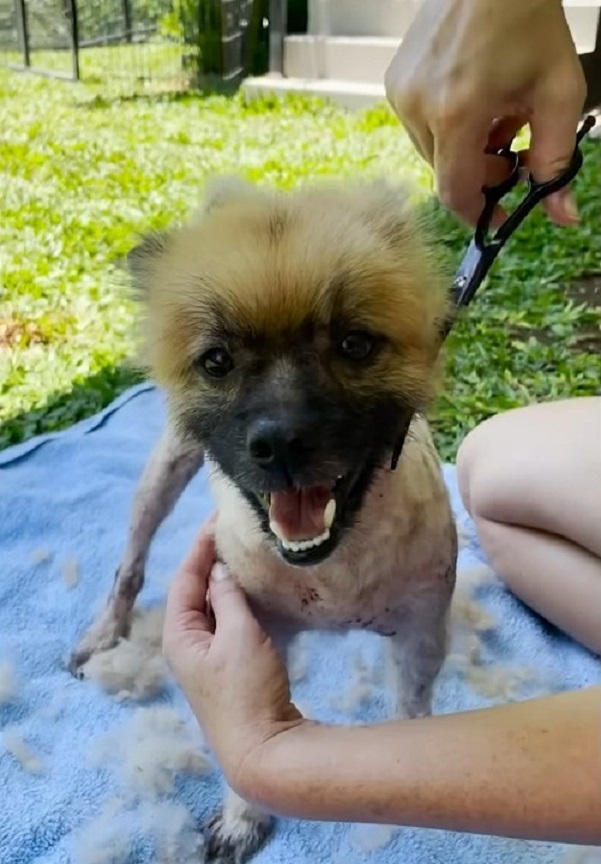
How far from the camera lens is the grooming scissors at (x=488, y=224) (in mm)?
1315

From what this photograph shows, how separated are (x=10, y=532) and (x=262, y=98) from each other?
5.40 meters

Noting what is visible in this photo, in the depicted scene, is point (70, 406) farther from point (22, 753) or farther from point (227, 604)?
point (227, 604)

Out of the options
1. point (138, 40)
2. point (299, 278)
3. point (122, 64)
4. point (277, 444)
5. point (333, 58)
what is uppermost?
point (299, 278)

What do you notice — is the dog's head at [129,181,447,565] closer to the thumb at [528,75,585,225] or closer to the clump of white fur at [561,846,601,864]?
the thumb at [528,75,585,225]

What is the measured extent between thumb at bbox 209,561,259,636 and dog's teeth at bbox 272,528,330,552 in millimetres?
124

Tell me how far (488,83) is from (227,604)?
762 mm

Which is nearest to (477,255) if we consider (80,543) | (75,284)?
(80,543)

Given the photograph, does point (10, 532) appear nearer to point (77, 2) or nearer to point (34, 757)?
point (34, 757)

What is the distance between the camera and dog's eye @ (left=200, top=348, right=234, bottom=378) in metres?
1.36

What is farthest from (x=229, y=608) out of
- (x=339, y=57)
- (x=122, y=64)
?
(x=339, y=57)

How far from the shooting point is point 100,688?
1.97m

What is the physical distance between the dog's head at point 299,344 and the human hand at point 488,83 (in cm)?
15

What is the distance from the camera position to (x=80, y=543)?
2.38 m

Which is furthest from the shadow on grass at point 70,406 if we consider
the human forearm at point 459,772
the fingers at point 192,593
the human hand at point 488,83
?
the human forearm at point 459,772
